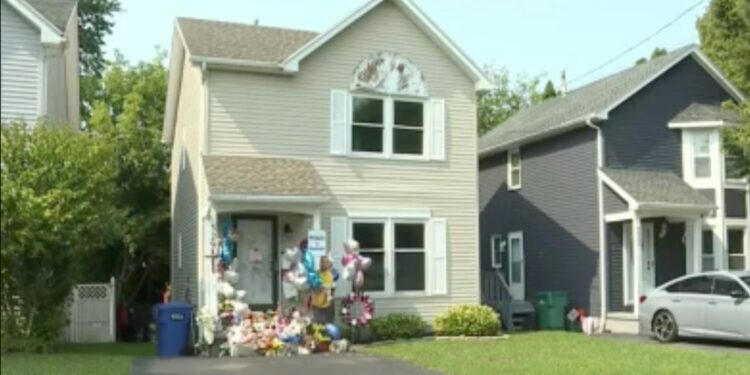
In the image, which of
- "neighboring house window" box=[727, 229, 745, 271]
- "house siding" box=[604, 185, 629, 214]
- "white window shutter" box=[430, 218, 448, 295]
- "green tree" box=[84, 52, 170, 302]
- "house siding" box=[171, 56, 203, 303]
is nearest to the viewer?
"house siding" box=[171, 56, 203, 303]

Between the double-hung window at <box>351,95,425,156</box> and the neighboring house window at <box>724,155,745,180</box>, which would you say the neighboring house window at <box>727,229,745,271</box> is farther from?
the double-hung window at <box>351,95,425,156</box>

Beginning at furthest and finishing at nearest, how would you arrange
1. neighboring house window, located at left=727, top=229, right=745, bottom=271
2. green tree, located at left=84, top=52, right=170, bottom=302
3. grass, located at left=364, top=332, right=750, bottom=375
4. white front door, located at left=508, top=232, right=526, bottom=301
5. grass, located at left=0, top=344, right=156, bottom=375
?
green tree, located at left=84, top=52, right=170, bottom=302, white front door, located at left=508, top=232, right=526, bottom=301, neighboring house window, located at left=727, top=229, right=745, bottom=271, grass, located at left=364, top=332, right=750, bottom=375, grass, located at left=0, top=344, right=156, bottom=375

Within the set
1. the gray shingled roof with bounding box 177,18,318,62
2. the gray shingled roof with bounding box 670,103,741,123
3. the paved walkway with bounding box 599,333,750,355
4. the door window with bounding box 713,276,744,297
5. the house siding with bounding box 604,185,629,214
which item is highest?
the gray shingled roof with bounding box 177,18,318,62

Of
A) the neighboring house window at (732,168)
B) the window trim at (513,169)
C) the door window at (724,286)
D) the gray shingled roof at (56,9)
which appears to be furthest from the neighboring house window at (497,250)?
the gray shingled roof at (56,9)

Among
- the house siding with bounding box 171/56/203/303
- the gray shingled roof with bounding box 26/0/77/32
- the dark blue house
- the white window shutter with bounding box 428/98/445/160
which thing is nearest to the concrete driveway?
the house siding with bounding box 171/56/203/303

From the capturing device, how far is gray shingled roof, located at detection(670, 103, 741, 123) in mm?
22906

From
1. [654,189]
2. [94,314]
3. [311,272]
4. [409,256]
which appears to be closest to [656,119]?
[654,189]

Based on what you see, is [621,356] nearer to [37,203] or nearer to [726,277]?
[726,277]

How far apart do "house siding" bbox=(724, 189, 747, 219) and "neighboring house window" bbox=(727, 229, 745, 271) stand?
1.71 feet

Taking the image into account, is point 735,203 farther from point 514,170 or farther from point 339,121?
point 339,121

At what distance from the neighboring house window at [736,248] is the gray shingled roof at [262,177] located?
11.6m

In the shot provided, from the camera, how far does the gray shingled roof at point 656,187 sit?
21.5 meters

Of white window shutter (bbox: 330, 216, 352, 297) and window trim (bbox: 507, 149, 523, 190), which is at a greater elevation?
window trim (bbox: 507, 149, 523, 190)

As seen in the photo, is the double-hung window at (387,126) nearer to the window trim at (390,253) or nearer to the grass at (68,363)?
the window trim at (390,253)
